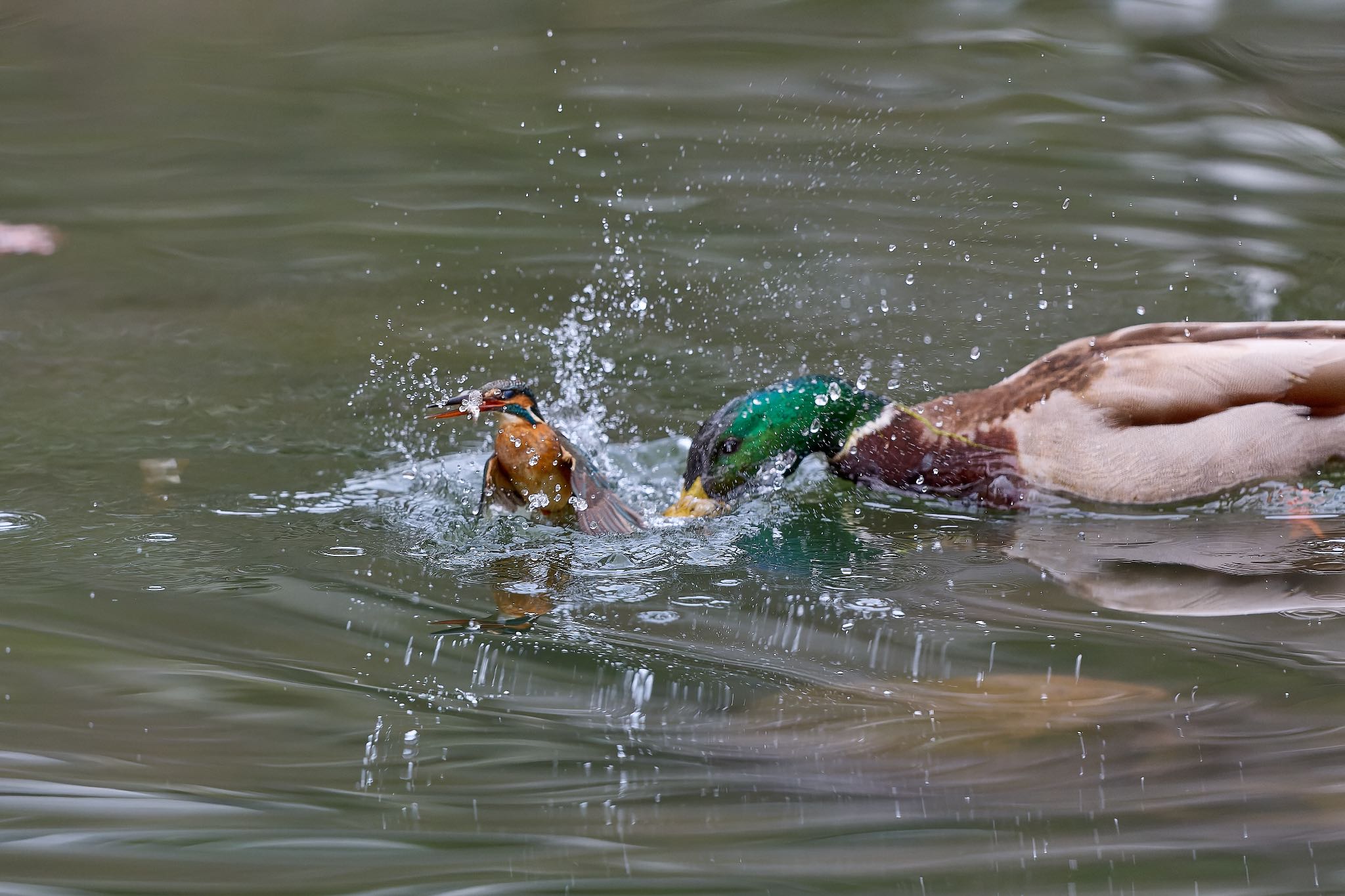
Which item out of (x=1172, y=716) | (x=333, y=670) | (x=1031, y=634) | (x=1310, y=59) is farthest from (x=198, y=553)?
(x=1310, y=59)

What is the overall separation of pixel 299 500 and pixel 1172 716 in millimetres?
2770

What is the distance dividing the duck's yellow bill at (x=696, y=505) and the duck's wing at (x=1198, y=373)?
2.85ft

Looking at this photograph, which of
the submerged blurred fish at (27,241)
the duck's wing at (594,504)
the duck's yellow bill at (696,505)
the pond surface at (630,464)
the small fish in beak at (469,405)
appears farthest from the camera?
the submerged blurred fish at (27,241)

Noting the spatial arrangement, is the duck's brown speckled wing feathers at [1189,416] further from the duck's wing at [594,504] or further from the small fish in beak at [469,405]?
the small fish in beak at [469,405]

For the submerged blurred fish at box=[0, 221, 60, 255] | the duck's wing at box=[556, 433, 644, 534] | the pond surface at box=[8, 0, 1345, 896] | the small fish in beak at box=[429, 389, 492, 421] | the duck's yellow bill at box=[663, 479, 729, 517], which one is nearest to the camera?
the pond surface at box=[8, 0, 1345, 896]

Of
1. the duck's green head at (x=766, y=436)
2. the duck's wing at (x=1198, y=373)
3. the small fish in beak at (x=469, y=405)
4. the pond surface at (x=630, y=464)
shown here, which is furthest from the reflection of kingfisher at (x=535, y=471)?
the duck's wing at (x=1198, y=373)

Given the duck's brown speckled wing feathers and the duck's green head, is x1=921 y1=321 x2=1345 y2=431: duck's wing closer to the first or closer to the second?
the duck's brown speckled wing feathers

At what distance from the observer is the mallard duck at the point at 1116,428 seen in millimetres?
4379

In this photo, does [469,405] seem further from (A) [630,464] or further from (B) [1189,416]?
(B) [1189,416]

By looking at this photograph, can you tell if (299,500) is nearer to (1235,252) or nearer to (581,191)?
(581,191)

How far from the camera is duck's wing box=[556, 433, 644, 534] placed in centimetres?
407

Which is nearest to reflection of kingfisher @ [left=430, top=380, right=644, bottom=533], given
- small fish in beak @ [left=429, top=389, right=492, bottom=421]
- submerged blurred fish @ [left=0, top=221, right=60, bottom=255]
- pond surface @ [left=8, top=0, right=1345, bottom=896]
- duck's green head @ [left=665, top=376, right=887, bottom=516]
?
small fish in beak @ [left=429, top=389, right=492, bottom=421]

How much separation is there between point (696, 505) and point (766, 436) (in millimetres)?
338

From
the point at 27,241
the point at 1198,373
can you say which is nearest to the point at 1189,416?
the point at 1198,373
